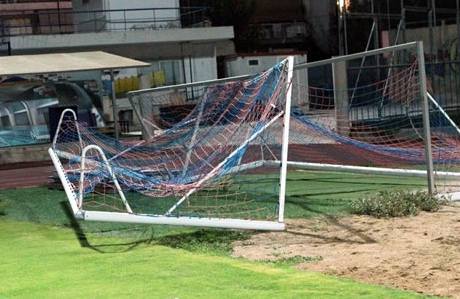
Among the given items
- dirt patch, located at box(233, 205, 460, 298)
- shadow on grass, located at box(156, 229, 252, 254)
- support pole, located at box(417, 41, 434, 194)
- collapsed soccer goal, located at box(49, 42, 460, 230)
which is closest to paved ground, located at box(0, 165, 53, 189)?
collapsed soccer goal, located at box(49, 42, 460, 230)

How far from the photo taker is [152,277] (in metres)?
6.70

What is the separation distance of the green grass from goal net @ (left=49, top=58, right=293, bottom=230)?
48cm

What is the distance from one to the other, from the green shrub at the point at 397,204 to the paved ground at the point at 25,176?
773cm

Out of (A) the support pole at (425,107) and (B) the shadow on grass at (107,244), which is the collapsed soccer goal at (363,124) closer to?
(A) the support pole at (425,107)

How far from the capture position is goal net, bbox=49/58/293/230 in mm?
8531

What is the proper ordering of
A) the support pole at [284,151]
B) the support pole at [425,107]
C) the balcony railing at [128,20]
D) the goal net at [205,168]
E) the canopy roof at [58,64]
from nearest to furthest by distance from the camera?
the support pole at [284,151] → the goal net at [205,168] → the support pole at [425,107] → the canopy roof at [58,64] → the balcony railing at [128,20]

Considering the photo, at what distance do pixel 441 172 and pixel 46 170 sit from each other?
9655 mm

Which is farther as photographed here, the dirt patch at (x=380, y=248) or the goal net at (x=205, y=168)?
the goal net at (x=205, y=168)

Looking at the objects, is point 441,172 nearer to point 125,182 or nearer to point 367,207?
point 367,207

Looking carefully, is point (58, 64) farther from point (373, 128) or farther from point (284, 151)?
point (284, 151)

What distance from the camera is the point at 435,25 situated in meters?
24.8

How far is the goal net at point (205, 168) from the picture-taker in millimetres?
8531

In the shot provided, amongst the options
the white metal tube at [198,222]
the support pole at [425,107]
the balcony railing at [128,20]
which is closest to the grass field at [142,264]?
the white metal tube at [198,222]

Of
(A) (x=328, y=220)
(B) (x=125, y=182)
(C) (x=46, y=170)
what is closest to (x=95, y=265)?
(B) (x=125, y=182)
